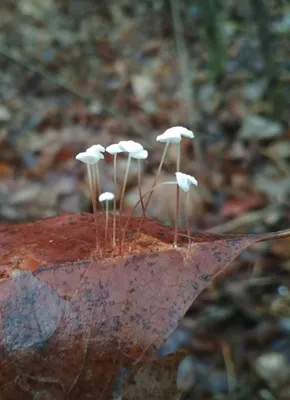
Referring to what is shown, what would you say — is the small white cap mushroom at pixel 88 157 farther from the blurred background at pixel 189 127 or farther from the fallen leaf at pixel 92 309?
the blurred background at pixel 189 127

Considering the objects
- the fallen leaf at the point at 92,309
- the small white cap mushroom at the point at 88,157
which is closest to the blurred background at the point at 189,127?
the fallen leaf at the point at 92,309

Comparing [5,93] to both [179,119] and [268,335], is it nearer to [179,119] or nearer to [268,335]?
[179,119]

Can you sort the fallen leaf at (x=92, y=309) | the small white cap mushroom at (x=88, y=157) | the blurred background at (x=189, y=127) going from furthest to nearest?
1. the blurred background at (x=189, y=127)
2. the small white cap mushroom at (x=88, y=157)
3. the fallen leaf at (x=92, y=309)

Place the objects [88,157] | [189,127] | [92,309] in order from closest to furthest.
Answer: [92,309] → [88,157] → [189,127]

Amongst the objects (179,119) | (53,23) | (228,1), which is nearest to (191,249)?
(179,119)

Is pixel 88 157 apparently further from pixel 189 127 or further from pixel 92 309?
pixel 189 127

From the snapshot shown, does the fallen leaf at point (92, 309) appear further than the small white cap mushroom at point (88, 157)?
No

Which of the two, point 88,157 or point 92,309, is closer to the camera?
point 92,309

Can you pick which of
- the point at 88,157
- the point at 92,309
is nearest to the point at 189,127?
the point at 88,157
